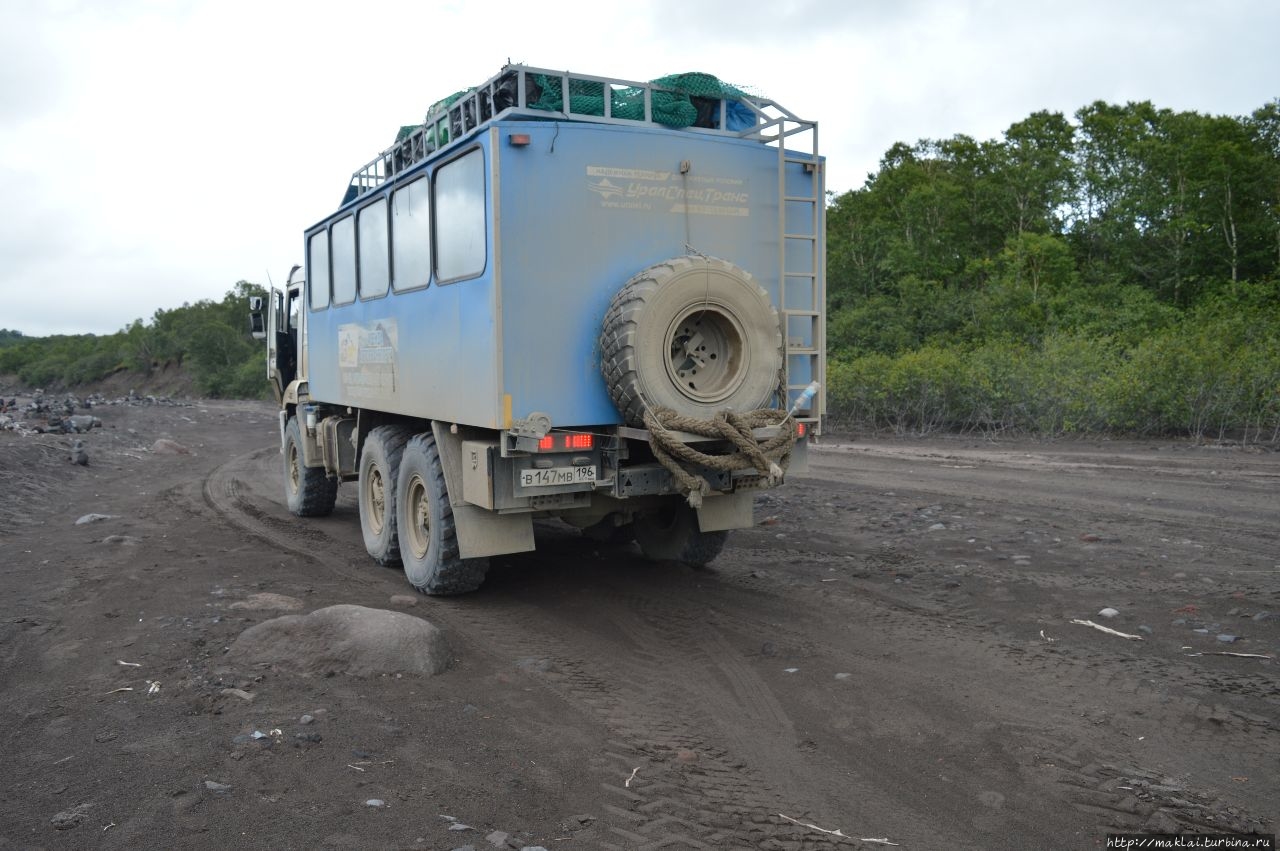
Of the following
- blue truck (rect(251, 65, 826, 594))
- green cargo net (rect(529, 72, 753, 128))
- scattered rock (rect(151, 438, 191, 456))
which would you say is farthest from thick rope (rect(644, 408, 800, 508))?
scattered rock (rect(151, 438, 191, 456))

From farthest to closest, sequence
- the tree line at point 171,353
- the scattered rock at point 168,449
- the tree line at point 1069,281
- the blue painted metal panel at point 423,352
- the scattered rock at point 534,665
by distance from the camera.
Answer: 1. the tree line at point 171,353
2. the scattered rock at point 168,449
3. the tree line at point 1069,281
4. the blue painted metal panel at point 423,352
5. the scattered rock at point 534,665

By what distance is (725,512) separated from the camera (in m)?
7.30

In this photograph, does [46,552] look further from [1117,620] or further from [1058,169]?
[1058,169]

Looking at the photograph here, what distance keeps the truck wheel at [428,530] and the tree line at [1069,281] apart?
47.0 ft

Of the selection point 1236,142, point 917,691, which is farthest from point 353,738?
point 1236,142

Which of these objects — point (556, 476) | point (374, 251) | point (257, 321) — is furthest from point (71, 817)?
point (257, 321)

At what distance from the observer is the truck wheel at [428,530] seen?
7.13 m

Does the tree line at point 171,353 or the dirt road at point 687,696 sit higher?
the tree line at point 171,353

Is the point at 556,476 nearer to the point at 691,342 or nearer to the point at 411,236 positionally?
the point at 691,342

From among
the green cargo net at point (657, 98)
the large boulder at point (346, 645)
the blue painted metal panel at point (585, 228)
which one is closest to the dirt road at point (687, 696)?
the large boulder at point (346, 645)

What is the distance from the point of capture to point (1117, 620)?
6.26m

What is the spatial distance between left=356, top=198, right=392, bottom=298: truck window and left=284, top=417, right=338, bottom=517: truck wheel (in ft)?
11.0

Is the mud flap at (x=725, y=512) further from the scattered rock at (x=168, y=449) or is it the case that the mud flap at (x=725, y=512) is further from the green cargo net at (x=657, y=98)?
the scattered rock at (x=168, y=449)

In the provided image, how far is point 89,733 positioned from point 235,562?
13.6 feet
